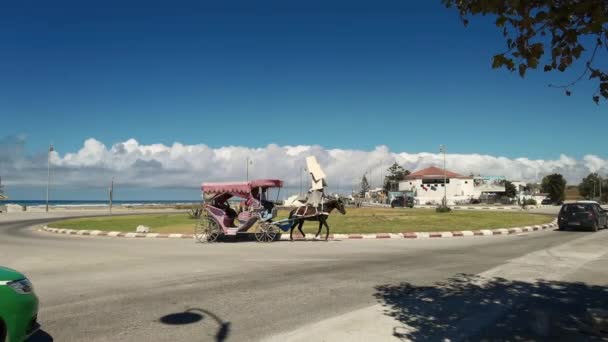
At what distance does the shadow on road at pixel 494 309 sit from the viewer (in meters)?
6.09

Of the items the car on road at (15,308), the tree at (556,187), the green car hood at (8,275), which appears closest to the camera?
the car on road at (15,308)

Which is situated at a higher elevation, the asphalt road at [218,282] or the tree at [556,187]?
the tree at [556,187]

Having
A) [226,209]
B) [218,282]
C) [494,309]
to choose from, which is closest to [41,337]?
[218,282]

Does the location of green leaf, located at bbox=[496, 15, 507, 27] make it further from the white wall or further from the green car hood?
the white wall

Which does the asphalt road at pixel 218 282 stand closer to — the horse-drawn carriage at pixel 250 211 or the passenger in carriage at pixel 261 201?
the horse-drawn carriage at pixel 250 211

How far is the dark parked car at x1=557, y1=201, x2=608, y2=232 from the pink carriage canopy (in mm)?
17121

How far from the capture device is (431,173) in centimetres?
11862

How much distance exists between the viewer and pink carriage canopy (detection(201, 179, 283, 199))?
64.4 feet

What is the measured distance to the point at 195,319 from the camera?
6730 mm

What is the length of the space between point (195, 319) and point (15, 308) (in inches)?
99.0

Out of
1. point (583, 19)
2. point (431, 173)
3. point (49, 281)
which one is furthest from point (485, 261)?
point (431, 173)

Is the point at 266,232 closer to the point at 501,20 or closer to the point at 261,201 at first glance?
the point at 261,201

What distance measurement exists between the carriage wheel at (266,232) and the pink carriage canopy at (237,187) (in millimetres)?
1545

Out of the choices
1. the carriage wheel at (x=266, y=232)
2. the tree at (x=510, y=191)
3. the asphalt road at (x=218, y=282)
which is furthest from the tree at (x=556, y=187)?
the carriage wheel at (x=266, y=232)
